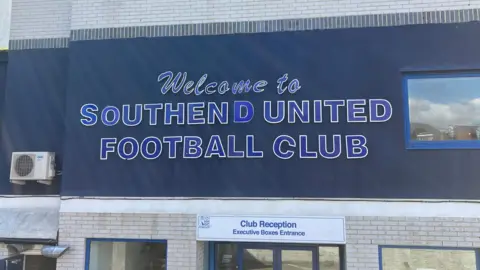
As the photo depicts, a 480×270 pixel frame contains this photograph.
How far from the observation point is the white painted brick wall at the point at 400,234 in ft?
21.2

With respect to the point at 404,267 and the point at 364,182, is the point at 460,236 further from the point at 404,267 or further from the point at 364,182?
the point at 364,182

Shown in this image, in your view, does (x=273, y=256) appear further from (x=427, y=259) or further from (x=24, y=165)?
(x=24, y=165)

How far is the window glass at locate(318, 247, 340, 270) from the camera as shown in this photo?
7219 millimetres

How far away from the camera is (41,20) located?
8.57m

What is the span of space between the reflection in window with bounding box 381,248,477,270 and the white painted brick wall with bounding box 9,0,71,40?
731 centimetres

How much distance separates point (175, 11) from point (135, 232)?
4.08 metres

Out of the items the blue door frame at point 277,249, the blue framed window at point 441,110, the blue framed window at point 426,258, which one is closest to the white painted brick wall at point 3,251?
the blue door frame at point 277,249

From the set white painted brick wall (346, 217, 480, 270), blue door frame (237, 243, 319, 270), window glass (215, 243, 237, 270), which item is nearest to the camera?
white painted brick wall (346, 217, 480, 270)

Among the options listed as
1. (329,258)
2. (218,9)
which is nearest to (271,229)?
(329,258)

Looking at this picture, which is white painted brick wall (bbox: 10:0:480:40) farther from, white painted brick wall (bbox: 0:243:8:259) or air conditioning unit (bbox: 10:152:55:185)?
white painted brick wall (bbox: 0:243:8:259)

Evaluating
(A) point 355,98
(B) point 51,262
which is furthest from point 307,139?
(B) point 51,262

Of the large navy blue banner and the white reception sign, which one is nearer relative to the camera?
the white reception sign

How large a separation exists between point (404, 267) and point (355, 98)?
9.36 ft

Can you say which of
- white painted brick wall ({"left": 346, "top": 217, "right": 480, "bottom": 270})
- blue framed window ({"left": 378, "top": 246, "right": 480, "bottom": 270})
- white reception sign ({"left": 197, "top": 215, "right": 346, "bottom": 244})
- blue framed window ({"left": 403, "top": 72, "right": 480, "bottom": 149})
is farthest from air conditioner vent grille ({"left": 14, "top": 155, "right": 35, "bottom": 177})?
blue framed window ({"left": 403, "top": 72, "right": 480, "bottom": 149})
